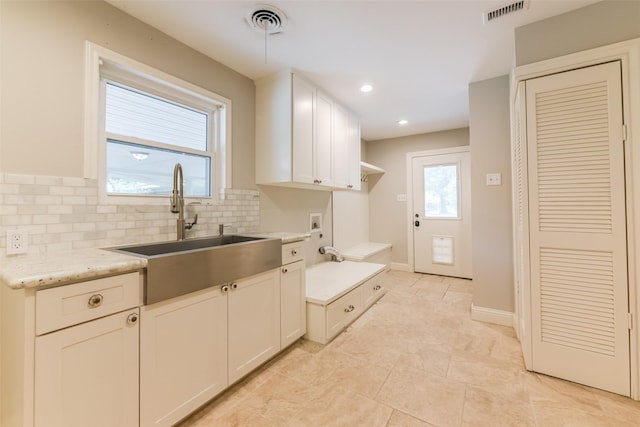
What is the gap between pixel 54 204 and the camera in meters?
1.39

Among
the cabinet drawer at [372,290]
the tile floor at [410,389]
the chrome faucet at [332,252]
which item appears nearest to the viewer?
the tile floor at [410,389]

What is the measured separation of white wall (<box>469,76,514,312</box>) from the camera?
8.37 ft

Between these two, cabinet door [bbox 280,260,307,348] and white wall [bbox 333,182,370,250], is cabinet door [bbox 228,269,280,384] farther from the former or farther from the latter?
white wall [bbox 333,182,370,250]

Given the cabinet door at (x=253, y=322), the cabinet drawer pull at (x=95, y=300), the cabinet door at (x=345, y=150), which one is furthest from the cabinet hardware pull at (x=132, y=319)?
the cabinet door at (x=345, y=150)

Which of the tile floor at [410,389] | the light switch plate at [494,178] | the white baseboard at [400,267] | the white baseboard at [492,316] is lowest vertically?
the tile floor at [410,389]

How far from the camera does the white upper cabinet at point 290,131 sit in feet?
7.89

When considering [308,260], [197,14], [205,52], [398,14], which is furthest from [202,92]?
[308,260]

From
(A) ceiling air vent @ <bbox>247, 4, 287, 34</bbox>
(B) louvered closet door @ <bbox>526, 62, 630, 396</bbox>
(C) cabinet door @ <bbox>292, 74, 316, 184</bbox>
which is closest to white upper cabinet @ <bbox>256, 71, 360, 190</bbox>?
(C) cabinet door @ <bbox>292, 74, 316, 184</bbox>

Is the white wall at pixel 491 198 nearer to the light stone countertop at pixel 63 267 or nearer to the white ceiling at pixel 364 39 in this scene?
the white ceiling at pixel 364 39

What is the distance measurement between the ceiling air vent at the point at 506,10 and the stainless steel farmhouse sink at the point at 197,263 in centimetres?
209

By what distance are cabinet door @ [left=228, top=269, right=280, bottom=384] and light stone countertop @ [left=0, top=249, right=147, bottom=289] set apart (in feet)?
2.04

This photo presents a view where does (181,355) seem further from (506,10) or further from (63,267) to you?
(506,10)

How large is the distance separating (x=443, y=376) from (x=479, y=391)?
0.71ft

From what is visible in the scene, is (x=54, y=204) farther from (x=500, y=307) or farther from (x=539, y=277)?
(x=500, y=307)
